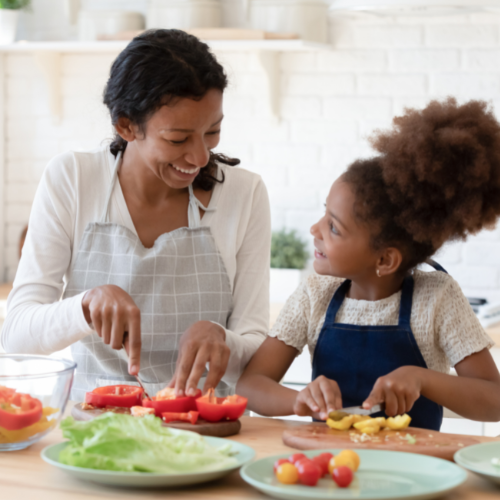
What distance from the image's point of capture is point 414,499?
76cm

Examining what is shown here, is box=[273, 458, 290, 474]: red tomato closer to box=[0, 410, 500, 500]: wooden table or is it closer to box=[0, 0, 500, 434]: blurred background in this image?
box=[0, 410, 500, 500]: wooden table

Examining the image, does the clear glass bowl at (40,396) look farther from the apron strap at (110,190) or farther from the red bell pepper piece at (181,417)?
the apron strap at (110,190)

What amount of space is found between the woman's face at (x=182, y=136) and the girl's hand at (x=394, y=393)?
514mm

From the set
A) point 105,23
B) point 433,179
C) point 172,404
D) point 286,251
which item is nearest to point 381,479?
point 172,404

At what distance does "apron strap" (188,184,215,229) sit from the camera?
1491 mm

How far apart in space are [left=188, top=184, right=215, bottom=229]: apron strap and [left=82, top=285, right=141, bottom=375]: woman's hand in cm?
37

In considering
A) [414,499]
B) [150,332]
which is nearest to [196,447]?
[414,499]

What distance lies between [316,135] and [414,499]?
6.68ft

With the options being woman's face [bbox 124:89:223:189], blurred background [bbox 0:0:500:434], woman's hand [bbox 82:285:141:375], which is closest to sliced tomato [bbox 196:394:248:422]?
woman's hand [bbox 82:285:141:375]

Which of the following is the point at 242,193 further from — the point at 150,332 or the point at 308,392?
the point at 308,392

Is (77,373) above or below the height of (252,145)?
below

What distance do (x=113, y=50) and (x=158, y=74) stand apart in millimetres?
1507

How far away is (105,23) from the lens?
2.60 metres

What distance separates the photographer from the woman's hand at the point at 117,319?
1.10 m
